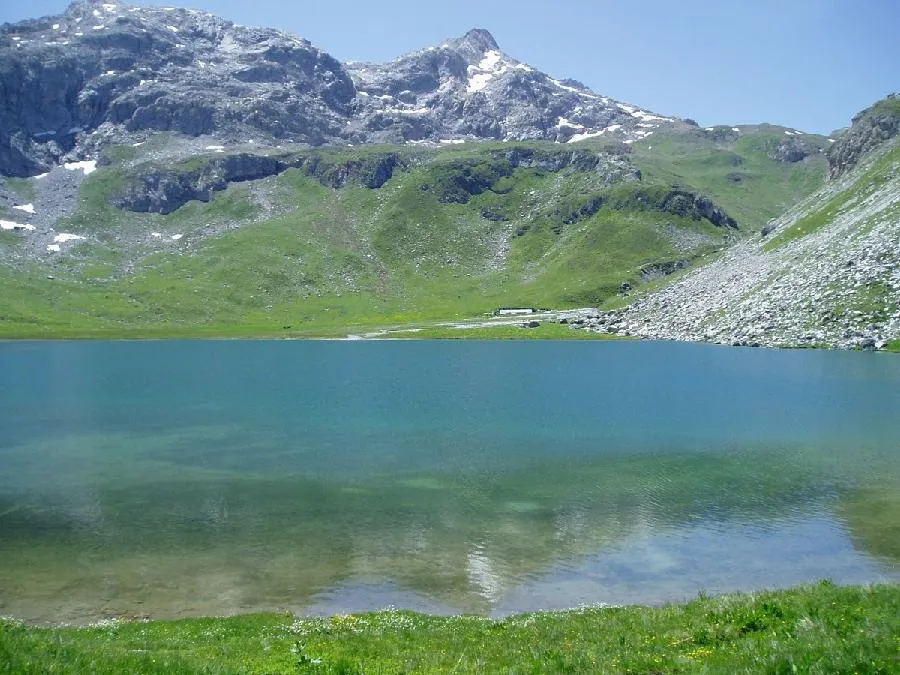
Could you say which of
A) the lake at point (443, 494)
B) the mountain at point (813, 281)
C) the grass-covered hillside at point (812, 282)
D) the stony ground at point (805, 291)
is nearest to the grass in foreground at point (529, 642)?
the lake at point (443, 494)

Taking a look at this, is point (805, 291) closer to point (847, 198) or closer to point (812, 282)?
point (812, 282)

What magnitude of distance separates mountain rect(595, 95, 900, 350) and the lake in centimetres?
2923

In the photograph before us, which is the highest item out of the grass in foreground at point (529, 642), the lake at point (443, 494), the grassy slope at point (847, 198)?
the grassy slope at point (847, 198)

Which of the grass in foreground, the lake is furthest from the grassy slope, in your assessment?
the grass in foreground

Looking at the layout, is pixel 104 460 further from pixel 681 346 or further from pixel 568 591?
pixel 681 346

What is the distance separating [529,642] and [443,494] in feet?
76.2

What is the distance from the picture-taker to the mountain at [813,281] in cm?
11306

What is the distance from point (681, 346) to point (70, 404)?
107197mm

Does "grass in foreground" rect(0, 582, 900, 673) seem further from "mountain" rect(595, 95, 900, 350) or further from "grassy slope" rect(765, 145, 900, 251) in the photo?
"grassy slope" rect(765, 145, 900, 251)

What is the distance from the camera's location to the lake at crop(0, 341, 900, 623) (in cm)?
2748

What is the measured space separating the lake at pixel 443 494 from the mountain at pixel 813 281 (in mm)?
29234

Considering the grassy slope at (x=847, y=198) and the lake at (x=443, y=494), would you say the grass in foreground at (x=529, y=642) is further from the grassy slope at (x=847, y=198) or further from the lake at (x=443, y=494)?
the grassy slope at (x=847, y=198)

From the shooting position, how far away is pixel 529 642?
17.6m

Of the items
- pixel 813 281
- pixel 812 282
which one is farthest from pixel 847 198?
pixel 812 282
